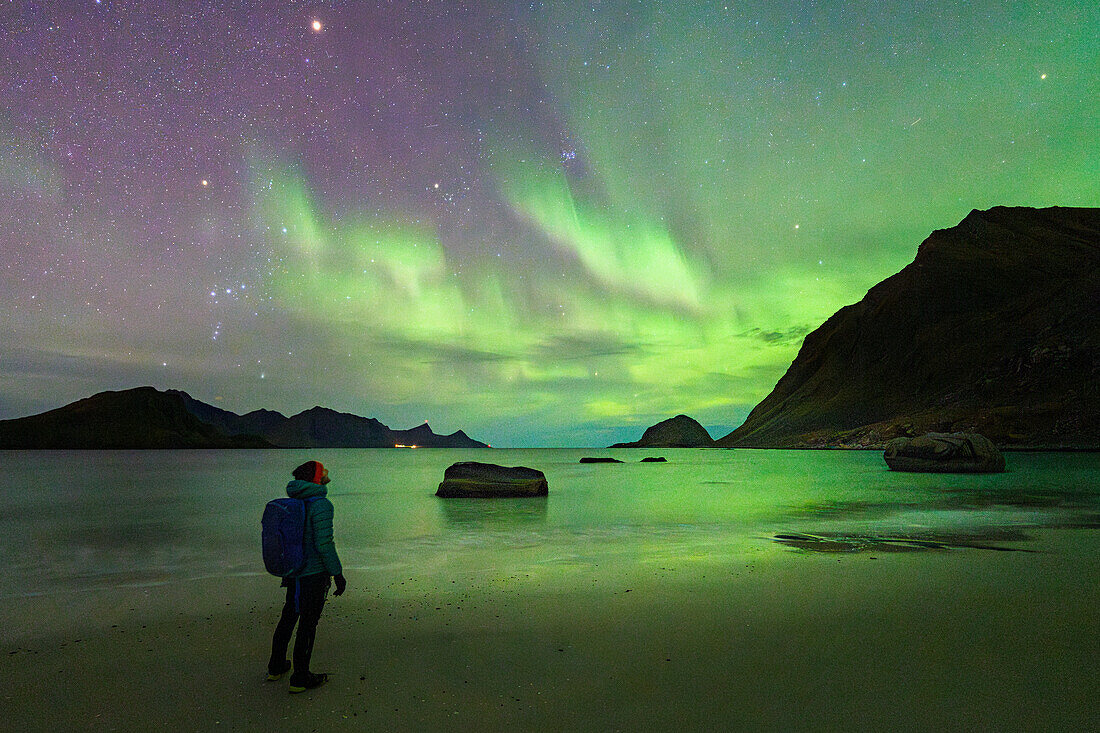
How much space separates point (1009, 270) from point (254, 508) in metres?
199

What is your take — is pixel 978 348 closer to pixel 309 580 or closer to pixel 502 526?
pixel 502 526

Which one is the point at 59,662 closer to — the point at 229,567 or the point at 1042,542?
the point at 229,567

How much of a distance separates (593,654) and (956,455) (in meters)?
42.2

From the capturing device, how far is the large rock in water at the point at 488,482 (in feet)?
84.5

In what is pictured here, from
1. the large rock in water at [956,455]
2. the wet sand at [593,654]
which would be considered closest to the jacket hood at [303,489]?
the wet sand at [593,654]

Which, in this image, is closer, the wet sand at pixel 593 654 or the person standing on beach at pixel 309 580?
the wet sand at pixel 593 654

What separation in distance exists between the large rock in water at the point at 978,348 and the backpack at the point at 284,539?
13126cm

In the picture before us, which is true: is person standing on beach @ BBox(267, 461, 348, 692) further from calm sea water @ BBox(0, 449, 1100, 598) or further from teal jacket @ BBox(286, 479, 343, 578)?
calm sea water @ BBox(0, 449, 1100, 598)

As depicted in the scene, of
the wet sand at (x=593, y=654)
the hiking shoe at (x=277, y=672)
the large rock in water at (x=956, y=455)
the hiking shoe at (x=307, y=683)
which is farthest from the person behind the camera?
the large rock in water at (x=956, y=455)

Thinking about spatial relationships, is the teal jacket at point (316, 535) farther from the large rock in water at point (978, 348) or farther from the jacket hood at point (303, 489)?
the large rock in water at point (978, 348)

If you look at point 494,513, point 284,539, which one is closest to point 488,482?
point 494,513

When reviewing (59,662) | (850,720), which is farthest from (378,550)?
(850,720)

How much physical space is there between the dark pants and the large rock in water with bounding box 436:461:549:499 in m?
20.0

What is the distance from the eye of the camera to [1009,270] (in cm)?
16312
